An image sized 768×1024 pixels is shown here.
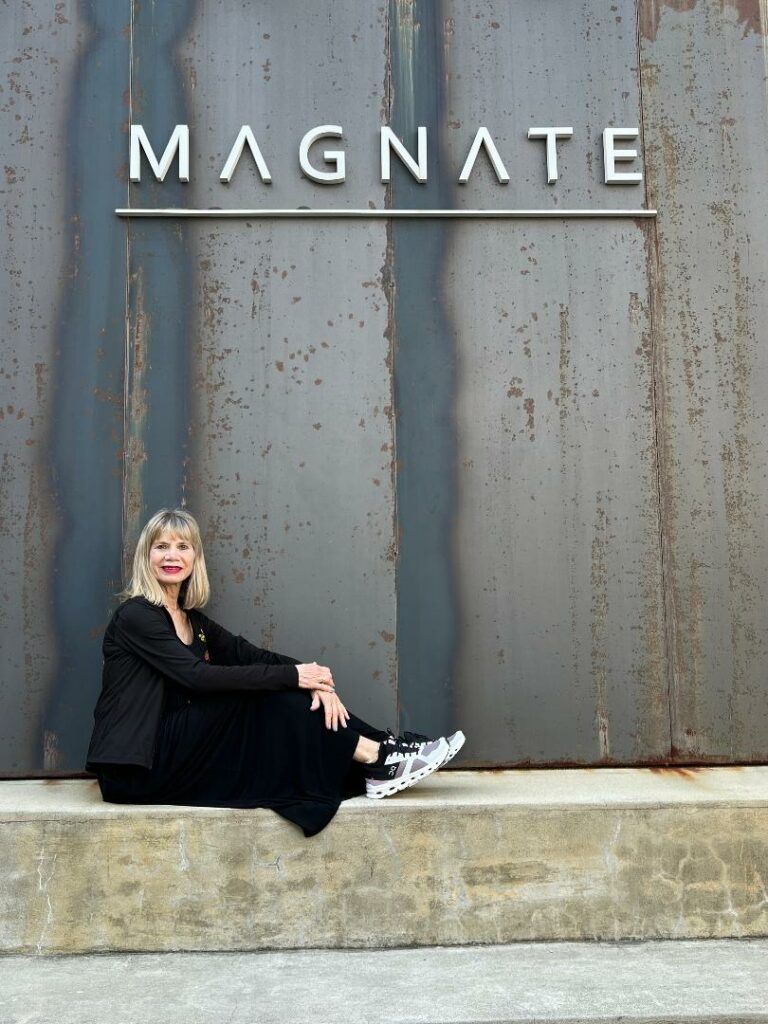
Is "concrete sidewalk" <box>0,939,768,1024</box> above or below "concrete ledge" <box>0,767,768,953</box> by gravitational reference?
below

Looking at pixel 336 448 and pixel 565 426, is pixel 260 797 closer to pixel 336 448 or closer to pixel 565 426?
pixel 336 448

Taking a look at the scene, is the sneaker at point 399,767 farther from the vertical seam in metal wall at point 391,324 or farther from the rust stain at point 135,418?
the rust stain at point 135,418

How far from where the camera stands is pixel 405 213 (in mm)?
4551

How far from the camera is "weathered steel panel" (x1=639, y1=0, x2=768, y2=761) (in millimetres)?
4434

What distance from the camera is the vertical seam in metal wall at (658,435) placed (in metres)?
4.42

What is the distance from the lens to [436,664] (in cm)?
439

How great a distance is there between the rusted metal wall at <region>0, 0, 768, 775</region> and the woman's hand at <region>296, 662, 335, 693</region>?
0.74 m

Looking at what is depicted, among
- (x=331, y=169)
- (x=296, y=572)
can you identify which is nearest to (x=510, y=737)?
(x=296, y=572)

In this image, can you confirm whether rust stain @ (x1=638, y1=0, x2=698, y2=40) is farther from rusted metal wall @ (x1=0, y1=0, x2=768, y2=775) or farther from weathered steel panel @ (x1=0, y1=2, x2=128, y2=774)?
weathered steel panel @ (x1=0, y1=2, x2=128, y2=774)

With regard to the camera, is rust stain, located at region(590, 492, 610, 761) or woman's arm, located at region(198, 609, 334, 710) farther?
rust stain, located at region(590, 492, 610, 761)

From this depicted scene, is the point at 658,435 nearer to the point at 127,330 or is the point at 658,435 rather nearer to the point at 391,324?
the point at 391,324

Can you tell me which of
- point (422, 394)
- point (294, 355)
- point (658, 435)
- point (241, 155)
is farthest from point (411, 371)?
point (241, 155)

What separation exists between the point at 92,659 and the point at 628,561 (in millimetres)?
2352

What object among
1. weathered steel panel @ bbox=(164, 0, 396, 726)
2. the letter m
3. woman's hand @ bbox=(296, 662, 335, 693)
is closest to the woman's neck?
weathered steel panel @ bbox=(164, 0, 396, 726)
